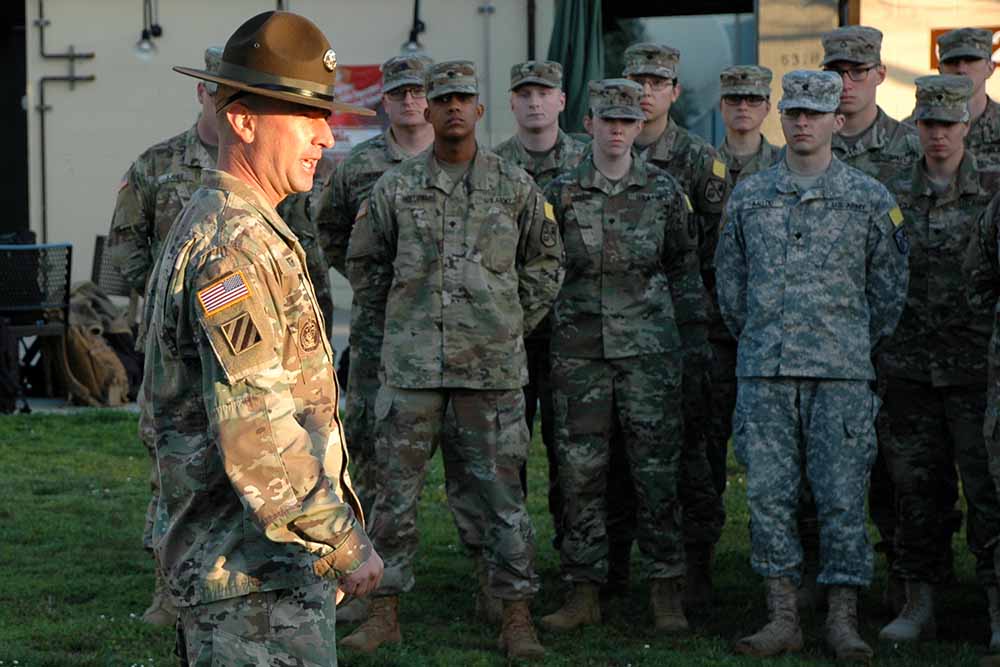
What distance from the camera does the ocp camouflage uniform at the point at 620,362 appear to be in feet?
22.2

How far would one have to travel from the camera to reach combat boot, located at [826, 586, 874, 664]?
6.09 metres

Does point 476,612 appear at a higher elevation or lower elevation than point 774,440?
lower

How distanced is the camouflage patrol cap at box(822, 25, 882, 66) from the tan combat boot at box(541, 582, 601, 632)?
2.49m

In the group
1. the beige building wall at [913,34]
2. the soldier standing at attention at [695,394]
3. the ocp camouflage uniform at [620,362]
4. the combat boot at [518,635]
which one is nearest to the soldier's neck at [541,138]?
the soldier standing at attention at [695,394]

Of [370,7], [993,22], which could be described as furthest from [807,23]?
[370,7]

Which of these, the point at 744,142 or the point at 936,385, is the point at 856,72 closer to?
the point at 744,142

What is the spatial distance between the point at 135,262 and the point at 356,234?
96 centimetres

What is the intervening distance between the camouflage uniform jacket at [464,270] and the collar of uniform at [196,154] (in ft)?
2.43

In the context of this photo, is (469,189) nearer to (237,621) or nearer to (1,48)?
(237,621)

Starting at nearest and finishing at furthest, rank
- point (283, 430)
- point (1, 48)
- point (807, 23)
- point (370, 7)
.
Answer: point (283, 430), point (807, 23), point (370, 7), point (1, 48)

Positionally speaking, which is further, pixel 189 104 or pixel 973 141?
pixel 189 104

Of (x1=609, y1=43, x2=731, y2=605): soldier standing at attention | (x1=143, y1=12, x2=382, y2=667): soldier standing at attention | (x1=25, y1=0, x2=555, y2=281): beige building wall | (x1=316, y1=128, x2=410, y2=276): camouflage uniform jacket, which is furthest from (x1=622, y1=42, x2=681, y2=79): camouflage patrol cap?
(x1=25, y1=0, x2=555, y2=281): beige building wall

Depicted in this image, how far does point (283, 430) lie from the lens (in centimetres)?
307

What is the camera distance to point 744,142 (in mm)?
7648
